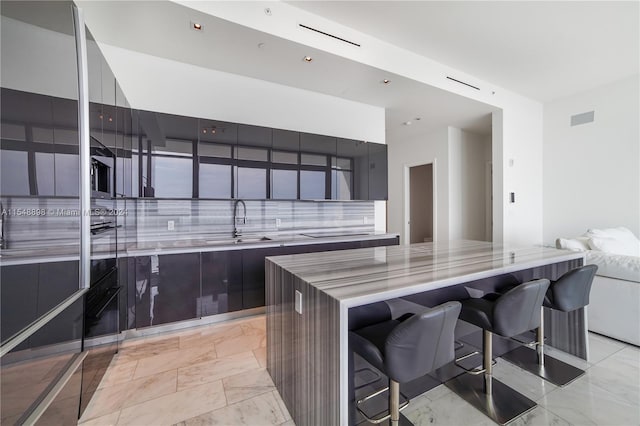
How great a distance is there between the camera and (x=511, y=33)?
2.92 metres

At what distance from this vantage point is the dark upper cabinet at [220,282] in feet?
8.83

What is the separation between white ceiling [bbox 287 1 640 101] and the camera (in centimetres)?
254

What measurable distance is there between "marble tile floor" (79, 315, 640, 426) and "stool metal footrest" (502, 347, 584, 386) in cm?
5

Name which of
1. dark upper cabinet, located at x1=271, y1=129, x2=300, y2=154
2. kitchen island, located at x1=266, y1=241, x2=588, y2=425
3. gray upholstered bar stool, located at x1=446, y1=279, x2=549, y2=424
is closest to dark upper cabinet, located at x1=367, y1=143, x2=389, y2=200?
dark upper cabinet, located at x1=271, y1=129, x2=300, y2=154

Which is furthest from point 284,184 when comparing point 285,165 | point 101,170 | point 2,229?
point 2,229

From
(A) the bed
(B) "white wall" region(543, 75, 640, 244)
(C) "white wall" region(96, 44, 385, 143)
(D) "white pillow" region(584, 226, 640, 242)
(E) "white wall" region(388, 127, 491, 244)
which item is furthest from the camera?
(E) "white wall" region(388, 127, 491, 244)

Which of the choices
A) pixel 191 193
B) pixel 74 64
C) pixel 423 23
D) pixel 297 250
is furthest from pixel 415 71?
pixel 74 64

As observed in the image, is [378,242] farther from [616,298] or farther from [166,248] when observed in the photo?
[166,248]

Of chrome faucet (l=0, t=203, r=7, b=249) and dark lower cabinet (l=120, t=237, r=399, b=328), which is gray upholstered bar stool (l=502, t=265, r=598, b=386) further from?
chrome faucet (l=0, t=203, r=7, b=249)

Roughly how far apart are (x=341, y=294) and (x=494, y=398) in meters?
1.47

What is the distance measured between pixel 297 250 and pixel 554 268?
2450 mm

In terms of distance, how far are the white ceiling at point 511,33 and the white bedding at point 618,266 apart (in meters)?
2.41

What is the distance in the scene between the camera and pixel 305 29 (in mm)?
2553

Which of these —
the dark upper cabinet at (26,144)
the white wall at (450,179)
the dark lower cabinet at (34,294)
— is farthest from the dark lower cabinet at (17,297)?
the white wall at (450,179)
